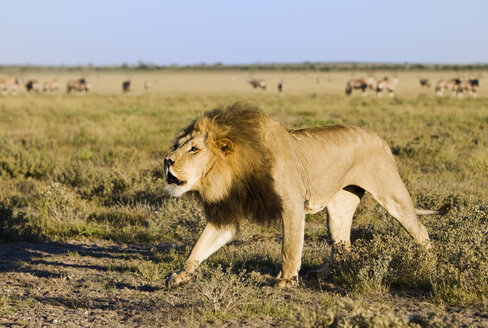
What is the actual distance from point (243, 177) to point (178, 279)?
109cm

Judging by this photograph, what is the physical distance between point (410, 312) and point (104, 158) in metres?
10.5

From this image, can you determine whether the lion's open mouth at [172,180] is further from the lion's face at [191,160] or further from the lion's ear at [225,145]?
the lion's ear at [225,145]

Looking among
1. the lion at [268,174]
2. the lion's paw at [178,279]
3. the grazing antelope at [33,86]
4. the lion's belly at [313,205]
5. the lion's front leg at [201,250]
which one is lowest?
the grazing antelope at [33,86]

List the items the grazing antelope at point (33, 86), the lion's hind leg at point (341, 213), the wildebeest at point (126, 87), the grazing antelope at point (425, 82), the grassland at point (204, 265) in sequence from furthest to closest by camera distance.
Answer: the grazing antelope at point (425, 82) → the wildebeest at point (126, 87) → the grazing antelope at point (33, 86) → the lion's hind leg at point (341, 213) → the grassland at point (204, 265)

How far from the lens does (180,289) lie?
5.66 metres

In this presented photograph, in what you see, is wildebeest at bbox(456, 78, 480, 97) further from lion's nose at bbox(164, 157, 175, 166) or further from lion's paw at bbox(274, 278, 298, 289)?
lion's nose at bbox(164, 157, 175, 166)

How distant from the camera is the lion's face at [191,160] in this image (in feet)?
16.3

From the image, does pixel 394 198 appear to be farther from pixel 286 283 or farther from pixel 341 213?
pixel 286 283

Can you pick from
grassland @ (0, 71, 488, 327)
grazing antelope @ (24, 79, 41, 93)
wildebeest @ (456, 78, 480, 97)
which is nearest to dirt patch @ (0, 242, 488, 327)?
grassland @ (0, 71, 488, 327)

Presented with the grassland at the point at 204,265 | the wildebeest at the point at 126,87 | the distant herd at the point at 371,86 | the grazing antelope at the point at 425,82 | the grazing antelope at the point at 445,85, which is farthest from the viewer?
the grazing antelope at the point at 425,82

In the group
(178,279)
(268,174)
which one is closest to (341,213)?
(268,174)

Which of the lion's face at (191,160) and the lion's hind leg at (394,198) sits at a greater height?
the lion's face at (191,160)

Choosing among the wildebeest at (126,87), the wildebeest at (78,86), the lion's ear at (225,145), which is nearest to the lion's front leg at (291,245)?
the lion's ear at (225,145)

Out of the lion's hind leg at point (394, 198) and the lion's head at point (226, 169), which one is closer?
the lion's head at point (226, 169)
